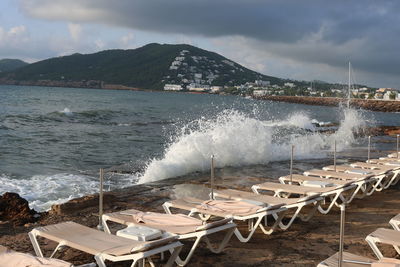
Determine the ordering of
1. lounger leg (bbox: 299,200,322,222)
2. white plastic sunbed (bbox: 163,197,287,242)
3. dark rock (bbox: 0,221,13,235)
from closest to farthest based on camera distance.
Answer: white plastic sunbed (bbox: 163,197,287,242) → dark rock (bbox: 0,221,13,235) → lounger leg (bbox: 299,200,322,222)

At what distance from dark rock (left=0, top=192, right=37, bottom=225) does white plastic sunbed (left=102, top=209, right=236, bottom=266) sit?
2398 mm

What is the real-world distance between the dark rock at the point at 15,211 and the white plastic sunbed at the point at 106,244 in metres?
2.60

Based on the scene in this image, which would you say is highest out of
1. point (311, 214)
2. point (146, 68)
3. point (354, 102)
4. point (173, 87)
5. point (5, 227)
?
point (146, 68)

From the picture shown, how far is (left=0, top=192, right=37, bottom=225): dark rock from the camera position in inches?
262

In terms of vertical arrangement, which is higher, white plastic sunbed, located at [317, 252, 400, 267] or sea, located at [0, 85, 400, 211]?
white plastic sunbed, located at [317, 252, 400, 267]

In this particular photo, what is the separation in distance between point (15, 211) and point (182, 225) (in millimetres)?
3801

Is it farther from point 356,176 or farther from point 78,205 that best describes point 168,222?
point 356,176

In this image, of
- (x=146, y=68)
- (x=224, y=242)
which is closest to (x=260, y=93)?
(x=146, y=68)

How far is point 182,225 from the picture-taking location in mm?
4590

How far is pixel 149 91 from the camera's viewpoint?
119m

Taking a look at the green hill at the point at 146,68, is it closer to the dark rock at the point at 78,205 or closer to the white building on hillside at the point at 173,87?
the white building on hillside at the point at 173,87

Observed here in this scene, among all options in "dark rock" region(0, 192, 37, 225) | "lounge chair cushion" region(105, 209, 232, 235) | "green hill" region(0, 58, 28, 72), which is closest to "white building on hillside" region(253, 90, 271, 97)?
"green hill" region(0, 58, 28, 72)

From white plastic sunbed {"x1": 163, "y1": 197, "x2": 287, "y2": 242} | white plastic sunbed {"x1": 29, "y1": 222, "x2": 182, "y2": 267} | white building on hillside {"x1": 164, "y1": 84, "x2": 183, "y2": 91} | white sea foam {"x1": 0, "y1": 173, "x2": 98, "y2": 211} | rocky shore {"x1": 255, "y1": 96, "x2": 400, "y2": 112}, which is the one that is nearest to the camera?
white plastic sunbed {"x1": 29, "y1": 222, "x2": 182, "y2": 267}

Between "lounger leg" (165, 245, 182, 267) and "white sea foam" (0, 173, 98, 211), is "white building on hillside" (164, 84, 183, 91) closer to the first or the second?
"white sea foam" (0, 173, 98, 211)
